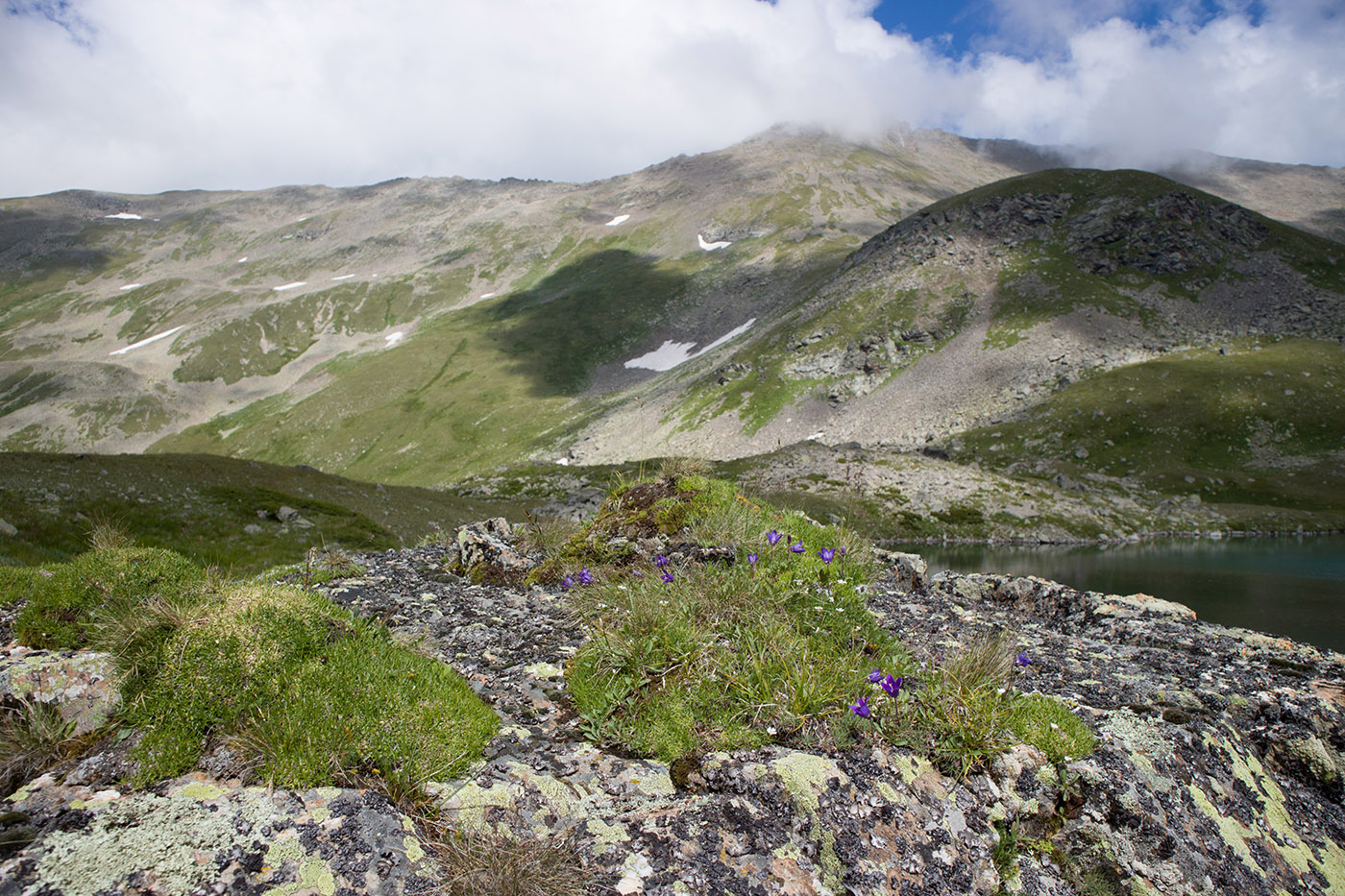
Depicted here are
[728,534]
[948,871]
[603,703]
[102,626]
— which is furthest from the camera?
[728,534]

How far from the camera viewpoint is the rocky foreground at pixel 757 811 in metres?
3.90

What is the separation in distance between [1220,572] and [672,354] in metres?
146

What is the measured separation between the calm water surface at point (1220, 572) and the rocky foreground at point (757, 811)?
91.7ft

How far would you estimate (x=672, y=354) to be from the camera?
593 ft

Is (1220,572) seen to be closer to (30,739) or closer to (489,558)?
(489,558)

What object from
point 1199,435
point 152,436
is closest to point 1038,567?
point 1199,435

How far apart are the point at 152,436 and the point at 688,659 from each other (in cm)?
24144

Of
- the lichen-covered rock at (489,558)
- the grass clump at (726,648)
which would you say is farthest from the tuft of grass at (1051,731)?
the lichen-covered rock at (489,558)

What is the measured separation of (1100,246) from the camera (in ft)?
403

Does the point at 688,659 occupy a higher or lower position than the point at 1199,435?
higher

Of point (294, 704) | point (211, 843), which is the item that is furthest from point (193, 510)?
point (211, 843)

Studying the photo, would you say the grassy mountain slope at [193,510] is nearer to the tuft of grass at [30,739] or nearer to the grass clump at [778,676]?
the tuft of grass at [30,739]

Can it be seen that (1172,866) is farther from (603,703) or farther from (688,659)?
(603,703)

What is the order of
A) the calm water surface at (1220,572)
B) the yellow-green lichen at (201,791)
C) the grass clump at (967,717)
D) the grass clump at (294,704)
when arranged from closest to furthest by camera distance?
the yellow-green lichen at (201,791) → the grass clump at (294,704) → the grass clump at (967,717) → the calm water surface at (1220,572)
